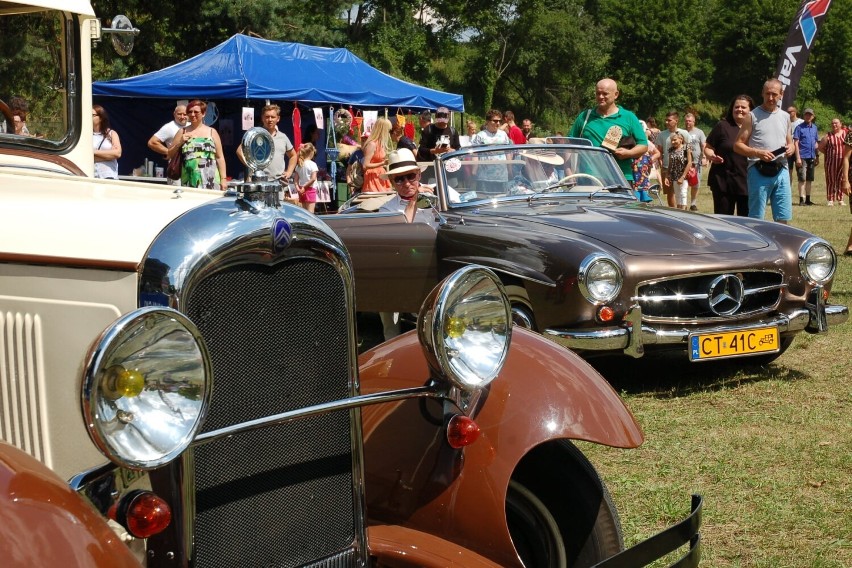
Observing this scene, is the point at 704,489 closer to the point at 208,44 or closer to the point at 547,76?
the point at 208,44

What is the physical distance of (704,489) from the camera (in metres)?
4.24

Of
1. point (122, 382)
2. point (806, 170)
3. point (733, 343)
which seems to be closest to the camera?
point (122, 382)

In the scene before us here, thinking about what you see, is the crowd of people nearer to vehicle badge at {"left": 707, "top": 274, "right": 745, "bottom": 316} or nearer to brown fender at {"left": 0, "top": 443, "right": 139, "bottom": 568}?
vehicle badge at {"left": 707, "top": 274, "right": 745, "bottom": 316}

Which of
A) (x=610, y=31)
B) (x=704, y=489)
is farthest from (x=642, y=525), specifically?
(x=610, y=31)

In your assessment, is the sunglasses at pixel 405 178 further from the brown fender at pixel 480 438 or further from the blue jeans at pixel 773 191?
the brown fender at pixel 480 438

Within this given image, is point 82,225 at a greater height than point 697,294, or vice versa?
point 82,225

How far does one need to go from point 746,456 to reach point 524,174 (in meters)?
2.74

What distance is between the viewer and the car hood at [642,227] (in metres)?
5.66

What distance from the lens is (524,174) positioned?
6.79 meters

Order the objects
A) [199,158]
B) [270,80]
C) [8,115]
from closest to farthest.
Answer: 1. [8,115]
2. [199,158]
3. [270,80]

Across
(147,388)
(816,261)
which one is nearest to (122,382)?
(147,388)

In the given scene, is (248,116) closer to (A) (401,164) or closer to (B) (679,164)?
(B) (679,164)

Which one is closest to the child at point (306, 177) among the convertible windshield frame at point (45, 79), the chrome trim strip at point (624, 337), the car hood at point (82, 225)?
the chrome trim strip at point (624, 337)

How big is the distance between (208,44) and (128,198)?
71.7ft
